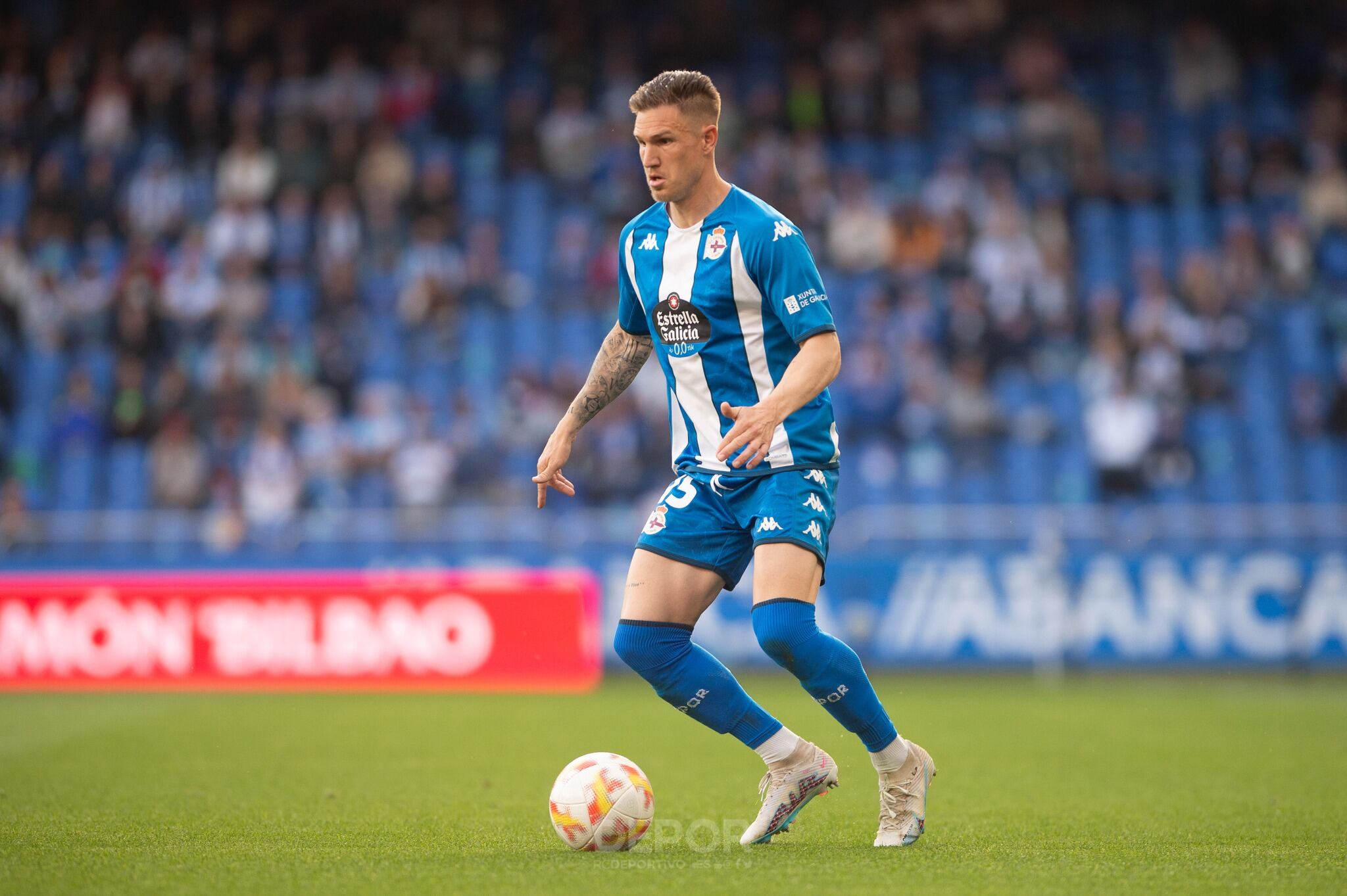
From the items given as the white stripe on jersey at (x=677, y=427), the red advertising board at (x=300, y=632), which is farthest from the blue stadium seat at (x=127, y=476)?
the white stripe on jersey at (x=677, y=427)

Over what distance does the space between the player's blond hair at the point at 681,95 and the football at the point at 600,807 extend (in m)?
2.19

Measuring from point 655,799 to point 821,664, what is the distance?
1.75m

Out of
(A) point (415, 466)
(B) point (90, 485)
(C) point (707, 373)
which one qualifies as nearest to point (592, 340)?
(A) point (415, 466)

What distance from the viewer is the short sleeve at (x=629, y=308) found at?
541 cm

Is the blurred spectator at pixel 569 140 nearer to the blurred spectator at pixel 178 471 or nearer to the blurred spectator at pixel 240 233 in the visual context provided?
the blurred spectator at pixel 240 233

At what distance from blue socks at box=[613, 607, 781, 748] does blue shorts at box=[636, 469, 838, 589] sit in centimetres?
26

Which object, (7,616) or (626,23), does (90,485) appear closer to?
(7,616)

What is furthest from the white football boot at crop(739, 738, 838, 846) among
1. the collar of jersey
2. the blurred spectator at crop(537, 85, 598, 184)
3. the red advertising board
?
the blurred spectator at crop(537, 85, 598, 184)

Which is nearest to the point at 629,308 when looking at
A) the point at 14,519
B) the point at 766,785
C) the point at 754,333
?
the point at 754,333

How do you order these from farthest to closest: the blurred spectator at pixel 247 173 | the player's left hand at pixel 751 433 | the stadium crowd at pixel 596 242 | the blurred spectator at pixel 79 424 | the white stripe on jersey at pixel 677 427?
the blurred spectator at pixel 247 173
the blurred spectator at pixel 79 424
the stadium crowd at pixel 596 242
the white stripe on jersey at pixel 677 427
the player's left hand at pixel 751 433

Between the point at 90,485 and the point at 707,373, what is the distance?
1178 cm

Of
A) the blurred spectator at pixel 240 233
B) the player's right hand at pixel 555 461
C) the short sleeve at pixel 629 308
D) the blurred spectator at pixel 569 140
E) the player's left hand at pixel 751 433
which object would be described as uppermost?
the blurred spectator at pixel 569 140

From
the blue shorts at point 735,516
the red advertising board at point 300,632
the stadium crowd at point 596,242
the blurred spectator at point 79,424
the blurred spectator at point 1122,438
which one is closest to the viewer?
the blue shorts at point 735,516

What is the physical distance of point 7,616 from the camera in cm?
1309
